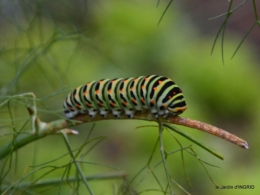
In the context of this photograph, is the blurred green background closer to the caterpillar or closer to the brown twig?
the caterpillar

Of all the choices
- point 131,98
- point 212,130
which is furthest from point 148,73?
point 212,130

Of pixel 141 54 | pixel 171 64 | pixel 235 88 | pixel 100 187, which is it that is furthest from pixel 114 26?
pixel 100 187

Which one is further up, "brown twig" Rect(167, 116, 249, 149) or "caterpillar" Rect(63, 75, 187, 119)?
"caterpillar" Rect(63, 75, 187, 119)

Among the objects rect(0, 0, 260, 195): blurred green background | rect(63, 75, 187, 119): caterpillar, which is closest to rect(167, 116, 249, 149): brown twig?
rect(63, 75, 187, 119): caterpillar

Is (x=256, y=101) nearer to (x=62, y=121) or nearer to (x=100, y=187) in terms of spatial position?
(x=100, y=187)

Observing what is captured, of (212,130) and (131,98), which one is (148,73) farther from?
(212,130)

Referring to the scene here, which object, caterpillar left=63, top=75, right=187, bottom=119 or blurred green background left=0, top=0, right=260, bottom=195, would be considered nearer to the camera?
caterpillar left=63, top=75, right=187, bottom=119
